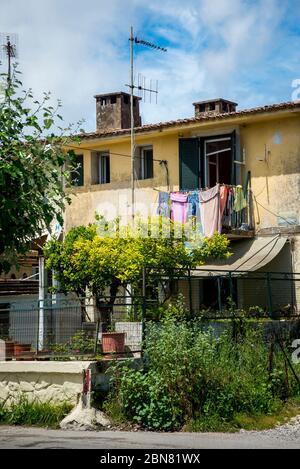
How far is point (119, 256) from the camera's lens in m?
22.0

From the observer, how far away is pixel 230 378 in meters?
16.0

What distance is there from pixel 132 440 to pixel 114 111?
17.4 meters

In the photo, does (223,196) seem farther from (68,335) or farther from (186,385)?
(186,385)

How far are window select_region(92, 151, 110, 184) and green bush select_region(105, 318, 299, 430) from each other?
12684 millimetres

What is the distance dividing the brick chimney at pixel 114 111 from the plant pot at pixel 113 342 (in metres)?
13.6

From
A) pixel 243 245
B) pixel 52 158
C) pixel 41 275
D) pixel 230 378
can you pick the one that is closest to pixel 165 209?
pixel 243 245

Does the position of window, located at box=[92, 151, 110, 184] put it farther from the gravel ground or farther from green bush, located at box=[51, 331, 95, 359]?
the gravel ground

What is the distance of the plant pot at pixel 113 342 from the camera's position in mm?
16641

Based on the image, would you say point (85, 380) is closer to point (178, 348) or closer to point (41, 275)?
point (178, 348)

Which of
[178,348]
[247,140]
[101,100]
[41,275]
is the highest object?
[101,100]

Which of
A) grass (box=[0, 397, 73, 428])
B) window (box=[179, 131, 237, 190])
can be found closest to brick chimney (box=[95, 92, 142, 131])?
window (box=[179, 131, 237, 190])

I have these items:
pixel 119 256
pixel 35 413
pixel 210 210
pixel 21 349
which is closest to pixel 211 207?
pixel 210 210

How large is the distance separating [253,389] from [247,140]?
37.1ft

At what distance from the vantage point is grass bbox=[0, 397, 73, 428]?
1546 centimetres
